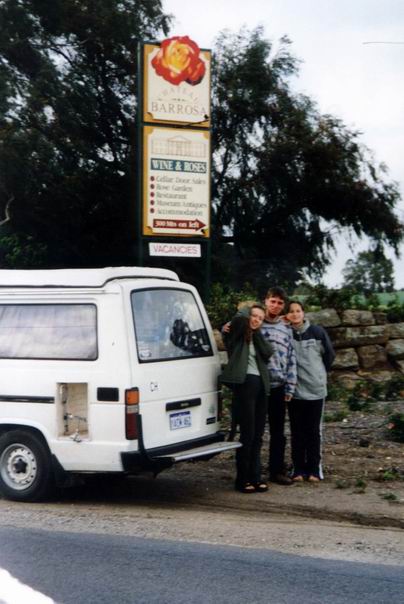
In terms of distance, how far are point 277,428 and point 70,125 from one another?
1205 cm

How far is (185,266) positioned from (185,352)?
476 inches

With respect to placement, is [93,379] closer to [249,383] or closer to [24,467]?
[24,467]

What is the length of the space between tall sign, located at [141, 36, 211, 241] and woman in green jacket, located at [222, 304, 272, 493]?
567 cm

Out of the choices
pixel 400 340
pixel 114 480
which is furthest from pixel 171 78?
pixel 114 480

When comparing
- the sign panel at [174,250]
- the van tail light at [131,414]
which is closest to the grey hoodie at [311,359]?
the van tail light at [131,414]

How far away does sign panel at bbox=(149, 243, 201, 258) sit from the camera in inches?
546

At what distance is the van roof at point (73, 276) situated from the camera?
26.7 ft

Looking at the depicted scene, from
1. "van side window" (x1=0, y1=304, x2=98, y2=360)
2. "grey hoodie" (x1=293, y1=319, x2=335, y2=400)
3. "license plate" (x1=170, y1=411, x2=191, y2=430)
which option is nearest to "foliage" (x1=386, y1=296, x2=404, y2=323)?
"grey hoodie" (x1=293, y1=319, x2=335, y2=400)

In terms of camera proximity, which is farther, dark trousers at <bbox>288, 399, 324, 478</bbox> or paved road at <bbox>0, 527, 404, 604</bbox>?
dark trousers at <bbox>288, 399, 324, 478</bbox>

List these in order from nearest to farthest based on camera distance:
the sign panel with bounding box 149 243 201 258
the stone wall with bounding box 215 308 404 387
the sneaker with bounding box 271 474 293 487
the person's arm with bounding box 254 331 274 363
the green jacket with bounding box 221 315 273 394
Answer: the green jacket with bounding box 221 315 273 394 → the person's arm with bounding box 254 331 274 363 → the sneaker with bounding box 271 474 293 487 → the sign panel with bounding box 149 243 201 258 → the stone wall with bounding box 215 308 404 387

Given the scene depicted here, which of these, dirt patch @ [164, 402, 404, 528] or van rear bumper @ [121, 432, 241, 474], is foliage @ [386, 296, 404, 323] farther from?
van rear bumper @ [121, 432, 241, 474]

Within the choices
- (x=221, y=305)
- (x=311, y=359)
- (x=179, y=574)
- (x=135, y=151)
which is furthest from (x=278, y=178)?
(x=179, y=574)

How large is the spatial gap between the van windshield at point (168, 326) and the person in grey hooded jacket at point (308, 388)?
90cm

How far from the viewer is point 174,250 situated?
45.7ft
